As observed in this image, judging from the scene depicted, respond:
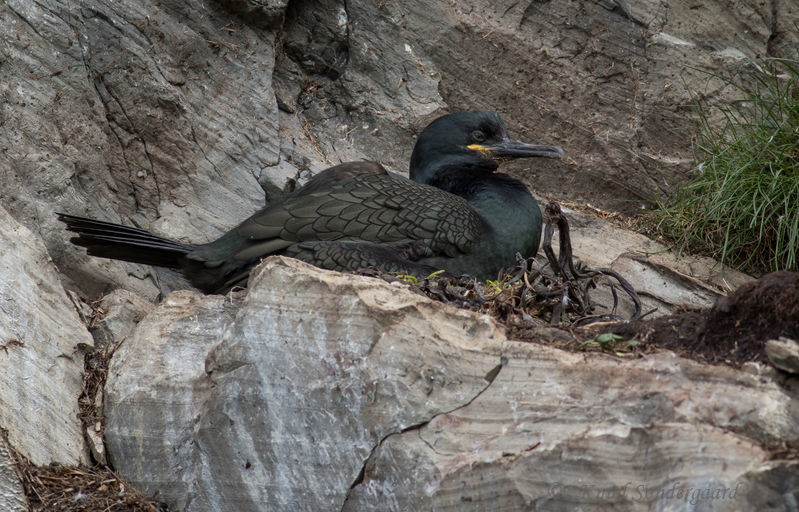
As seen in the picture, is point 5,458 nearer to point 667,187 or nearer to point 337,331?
point 337,331

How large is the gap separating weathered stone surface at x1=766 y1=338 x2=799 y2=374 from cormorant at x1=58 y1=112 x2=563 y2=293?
1905 mm

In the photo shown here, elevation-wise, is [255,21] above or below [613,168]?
above

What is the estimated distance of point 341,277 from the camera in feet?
12.0

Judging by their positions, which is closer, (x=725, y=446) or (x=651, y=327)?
(x=725, y=446)

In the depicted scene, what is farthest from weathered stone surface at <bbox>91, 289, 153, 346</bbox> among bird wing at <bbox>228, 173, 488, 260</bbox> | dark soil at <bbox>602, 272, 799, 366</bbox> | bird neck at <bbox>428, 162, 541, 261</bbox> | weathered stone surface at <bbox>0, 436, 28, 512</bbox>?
dark soil at <bbox>602, 272, 799, 366</bbox>

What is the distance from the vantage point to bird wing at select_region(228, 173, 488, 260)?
15.9 feet

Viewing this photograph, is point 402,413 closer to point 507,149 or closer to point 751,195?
point 507,149

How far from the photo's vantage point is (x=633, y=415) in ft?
9.98

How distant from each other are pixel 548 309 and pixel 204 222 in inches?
102

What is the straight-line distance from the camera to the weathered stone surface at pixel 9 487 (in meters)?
3.40

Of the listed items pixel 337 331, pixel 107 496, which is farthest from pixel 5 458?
pixel 337 331

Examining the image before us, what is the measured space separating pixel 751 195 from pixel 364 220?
261cm

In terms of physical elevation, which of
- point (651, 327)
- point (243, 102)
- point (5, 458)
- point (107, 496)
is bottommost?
point (107, 496)

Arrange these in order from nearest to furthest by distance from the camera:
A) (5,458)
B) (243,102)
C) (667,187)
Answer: (5,458) < (243,102) < (667,187)
